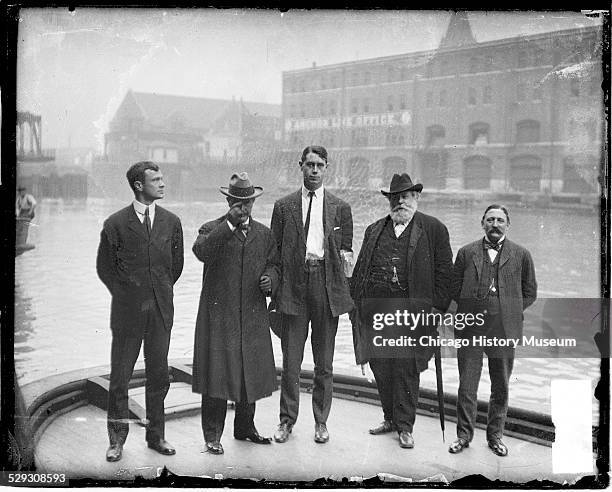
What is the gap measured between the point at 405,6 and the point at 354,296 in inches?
73.4

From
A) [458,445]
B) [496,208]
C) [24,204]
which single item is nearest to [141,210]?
[24,204]

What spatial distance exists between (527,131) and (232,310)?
7.28ft

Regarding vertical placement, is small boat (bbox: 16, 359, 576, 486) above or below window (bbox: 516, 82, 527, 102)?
below

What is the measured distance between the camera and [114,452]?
3.80 meters

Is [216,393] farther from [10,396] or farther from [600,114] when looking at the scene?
[600,114]

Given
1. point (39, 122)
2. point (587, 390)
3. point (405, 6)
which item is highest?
point (405, 6)

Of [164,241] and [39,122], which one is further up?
[39,122]

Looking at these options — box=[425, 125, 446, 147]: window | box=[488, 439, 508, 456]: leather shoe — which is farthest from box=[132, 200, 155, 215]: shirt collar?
box=[488, 439, 508, 456]: leather shoe

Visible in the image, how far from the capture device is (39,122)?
3.94 m

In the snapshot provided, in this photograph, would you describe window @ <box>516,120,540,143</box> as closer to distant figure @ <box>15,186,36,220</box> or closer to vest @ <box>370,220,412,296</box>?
vest @ <box>370,220,412,296</box>

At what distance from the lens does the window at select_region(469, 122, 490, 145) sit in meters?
4.06

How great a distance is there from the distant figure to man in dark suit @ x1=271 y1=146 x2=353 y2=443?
1.56m

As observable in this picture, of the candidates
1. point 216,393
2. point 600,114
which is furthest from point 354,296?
point 600,114

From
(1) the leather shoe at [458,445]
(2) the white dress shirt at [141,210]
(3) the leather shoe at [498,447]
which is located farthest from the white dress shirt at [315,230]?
(3) the leather shoe at [498,447]
